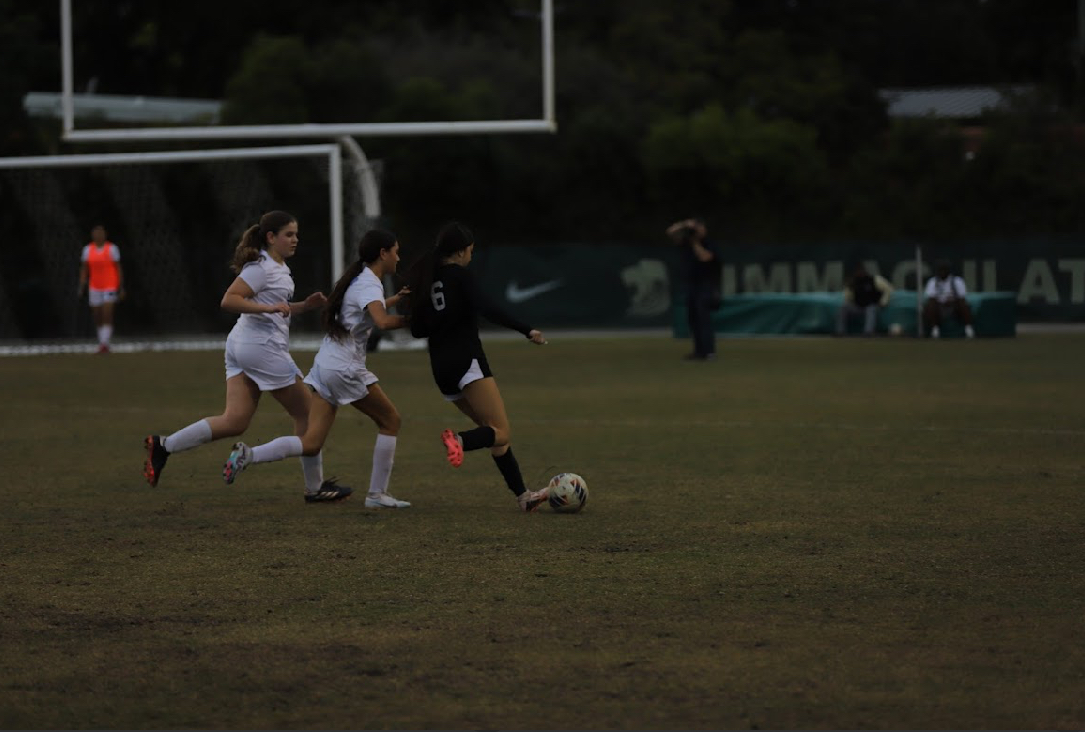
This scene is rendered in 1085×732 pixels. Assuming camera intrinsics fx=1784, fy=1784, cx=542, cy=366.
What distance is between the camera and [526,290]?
36.5m

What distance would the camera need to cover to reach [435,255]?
9.76 metres

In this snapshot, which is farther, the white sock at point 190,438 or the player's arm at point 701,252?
the player's arm at point 701,252

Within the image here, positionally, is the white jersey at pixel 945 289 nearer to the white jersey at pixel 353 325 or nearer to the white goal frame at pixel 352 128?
the white goal frame at pixel 352 128

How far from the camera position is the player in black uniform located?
9.64 m

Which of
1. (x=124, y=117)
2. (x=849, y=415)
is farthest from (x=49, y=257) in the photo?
(x=849, y=415)

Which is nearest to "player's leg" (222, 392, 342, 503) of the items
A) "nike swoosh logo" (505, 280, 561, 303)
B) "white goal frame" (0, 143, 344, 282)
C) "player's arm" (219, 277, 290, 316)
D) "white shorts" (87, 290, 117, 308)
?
"player's arm" (219, 277, 290, 316)

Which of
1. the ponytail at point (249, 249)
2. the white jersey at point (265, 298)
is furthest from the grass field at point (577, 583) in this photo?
the ponytail at point (249, 249)

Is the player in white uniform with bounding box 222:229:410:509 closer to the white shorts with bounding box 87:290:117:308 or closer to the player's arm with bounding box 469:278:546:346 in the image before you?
the player's arm with bounding box 469:278:546:346

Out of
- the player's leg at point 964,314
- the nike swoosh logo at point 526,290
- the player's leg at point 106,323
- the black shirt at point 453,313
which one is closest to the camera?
the black shirt at point 453,313

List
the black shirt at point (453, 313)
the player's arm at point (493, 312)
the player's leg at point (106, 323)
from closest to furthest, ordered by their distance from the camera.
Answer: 1. the player's arm at point (493, 312)
2. the black shirt at point (453, 313)
3. the player's leg at point (106, 323)

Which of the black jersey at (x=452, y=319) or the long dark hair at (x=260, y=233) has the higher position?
the long dark hair at (x=260, y=233)

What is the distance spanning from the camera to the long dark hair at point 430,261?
9648 mm

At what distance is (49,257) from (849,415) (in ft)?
77.2

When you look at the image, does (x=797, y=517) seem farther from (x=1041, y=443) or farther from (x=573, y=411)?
(x=573, y=411)
